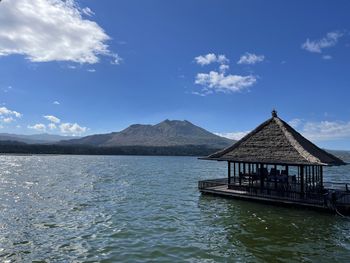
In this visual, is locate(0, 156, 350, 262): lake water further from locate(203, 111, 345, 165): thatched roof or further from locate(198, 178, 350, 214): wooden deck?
locate(203, 111, 345, 165): thatched roof

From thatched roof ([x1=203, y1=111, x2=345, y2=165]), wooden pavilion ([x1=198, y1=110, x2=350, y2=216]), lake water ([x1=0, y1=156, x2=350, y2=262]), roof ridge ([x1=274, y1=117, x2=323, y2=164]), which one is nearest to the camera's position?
lake water ([x1=0, y1=156, x2=350, y2=262])

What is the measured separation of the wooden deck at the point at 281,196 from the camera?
1031 inches

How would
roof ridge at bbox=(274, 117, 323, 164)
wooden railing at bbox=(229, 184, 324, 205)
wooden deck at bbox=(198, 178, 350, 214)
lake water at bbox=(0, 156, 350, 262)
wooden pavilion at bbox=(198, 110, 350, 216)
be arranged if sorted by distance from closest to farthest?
lake water at bbox=(0, 156, 350, 262) < wooden deck at bbox=(198, 178, 350, 214) < wooden railing at bbox=(229, 184, 324, 205) < wooden pavilion at bbox=(198, 110, 350, 216) < roof ridge at bbox=(274, 117, 323, 164)

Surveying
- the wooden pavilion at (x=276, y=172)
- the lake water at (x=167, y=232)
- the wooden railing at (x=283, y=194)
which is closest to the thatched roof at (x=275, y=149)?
the wooden pavilion at (x=276, y=172)

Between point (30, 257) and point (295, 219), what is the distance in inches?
674

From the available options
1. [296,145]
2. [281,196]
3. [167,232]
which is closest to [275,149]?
[296,145]

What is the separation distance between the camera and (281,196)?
29312 mm

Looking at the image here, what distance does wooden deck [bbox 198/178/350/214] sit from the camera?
1031 inches

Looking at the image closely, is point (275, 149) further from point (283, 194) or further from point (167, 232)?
point (167, 232)

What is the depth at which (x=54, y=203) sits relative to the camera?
3170 centimetres

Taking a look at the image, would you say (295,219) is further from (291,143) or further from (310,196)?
(291,143)

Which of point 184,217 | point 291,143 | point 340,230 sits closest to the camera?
point 340,230

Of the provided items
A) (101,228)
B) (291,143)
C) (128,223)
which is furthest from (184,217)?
(291,143)

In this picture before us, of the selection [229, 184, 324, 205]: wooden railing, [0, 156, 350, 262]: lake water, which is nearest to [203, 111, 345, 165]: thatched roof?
[229, 184, 324, 205]: wooden railing
